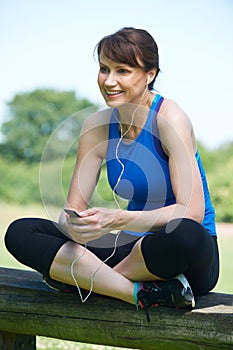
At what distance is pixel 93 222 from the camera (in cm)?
183

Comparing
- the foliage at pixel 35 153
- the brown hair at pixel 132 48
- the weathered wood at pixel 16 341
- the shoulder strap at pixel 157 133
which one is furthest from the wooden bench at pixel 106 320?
the foliage at pixel 35 153

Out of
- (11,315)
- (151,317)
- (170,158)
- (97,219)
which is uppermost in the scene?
(170,158)

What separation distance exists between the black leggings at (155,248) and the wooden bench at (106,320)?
0.38 ft

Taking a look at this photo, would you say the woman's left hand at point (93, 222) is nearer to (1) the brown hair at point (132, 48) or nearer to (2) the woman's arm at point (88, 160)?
(2) the woman's arm at point (88, 160)

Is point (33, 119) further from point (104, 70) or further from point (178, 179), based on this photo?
point (178, 179)

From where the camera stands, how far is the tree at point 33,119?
13781 millimetres

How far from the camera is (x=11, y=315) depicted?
2162 mm

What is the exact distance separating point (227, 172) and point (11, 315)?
10.1 metres

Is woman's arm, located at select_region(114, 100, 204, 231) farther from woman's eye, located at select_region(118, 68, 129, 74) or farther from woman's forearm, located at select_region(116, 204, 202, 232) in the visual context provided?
woman's eye, located at select_region(118, 68, 129, 74)

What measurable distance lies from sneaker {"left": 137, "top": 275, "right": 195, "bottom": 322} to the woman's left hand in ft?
0.70

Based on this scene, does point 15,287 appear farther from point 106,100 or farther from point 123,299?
point 106,100

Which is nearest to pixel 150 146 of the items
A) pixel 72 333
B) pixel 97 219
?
pixel 97 219

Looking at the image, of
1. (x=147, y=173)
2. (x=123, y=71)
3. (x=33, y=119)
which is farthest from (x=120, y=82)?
(x=33, y=119)

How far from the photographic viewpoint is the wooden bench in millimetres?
1847
